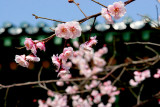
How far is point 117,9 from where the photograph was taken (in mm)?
1544

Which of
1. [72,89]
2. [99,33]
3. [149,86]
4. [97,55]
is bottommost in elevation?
[149,86]

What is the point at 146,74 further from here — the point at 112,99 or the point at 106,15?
the point at 106,15

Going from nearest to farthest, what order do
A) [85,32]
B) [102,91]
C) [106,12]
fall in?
1. [106,12]
2. [85,32]
3. [102,91]

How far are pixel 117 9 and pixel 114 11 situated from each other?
26 mm

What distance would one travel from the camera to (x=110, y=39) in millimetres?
5301

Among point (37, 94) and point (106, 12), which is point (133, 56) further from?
point (106, 12)

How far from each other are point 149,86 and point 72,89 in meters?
1.52

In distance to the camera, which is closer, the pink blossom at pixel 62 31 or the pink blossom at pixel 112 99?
the pink blossom at pixel 62 31

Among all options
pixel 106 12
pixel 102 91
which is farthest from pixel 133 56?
pixel 106 12

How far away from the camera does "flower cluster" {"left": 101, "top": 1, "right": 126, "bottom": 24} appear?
1.48m

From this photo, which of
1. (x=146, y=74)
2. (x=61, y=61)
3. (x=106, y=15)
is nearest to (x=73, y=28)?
(x=106, y=15)

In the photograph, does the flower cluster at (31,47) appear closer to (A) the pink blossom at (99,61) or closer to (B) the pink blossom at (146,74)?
(A) the pink blossom at (99,61)

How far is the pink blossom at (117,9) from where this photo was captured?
1508 mm

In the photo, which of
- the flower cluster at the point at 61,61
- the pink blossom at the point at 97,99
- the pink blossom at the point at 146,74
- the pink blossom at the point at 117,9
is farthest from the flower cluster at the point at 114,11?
the pink blossom at the point at 97,99
